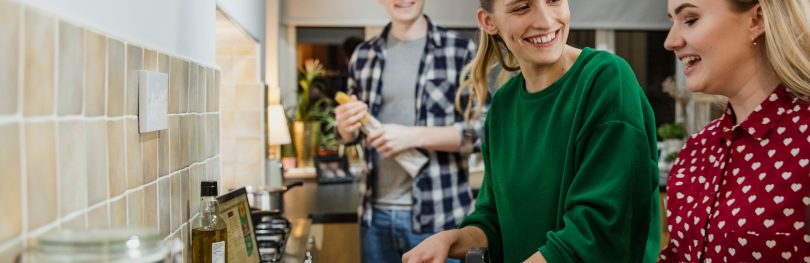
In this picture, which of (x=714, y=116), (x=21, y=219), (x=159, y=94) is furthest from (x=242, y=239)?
(x=714, y=116)

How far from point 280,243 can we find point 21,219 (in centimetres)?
164

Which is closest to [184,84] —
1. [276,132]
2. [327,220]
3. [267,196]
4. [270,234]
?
[270,234]

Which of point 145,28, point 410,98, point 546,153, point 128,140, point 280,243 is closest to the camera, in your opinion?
point 128,140

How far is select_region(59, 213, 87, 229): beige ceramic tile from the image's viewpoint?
3.26 ft

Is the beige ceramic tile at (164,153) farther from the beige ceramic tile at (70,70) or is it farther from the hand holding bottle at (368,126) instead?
the hand holding bottle at (368,126)

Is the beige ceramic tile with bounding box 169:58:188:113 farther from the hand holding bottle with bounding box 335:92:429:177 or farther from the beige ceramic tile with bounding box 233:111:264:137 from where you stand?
the beige ceramic tile with bounding box 233:111:264:137

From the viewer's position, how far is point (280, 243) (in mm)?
2475

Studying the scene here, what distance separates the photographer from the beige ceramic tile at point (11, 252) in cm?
81

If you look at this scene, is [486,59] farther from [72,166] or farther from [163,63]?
[72,166]

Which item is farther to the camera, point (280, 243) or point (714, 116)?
point (714, 116)

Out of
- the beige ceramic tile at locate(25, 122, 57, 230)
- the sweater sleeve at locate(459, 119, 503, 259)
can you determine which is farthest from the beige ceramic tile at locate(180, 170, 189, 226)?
the beige ceramic tile at locate(25, 122, 57, 230)

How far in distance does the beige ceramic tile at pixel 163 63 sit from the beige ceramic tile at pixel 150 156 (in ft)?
0.39

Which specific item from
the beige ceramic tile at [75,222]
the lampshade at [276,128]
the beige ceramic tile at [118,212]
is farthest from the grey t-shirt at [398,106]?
→ the beige ceramic tile at [75,222]

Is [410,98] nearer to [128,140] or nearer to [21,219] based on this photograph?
[128,140]
